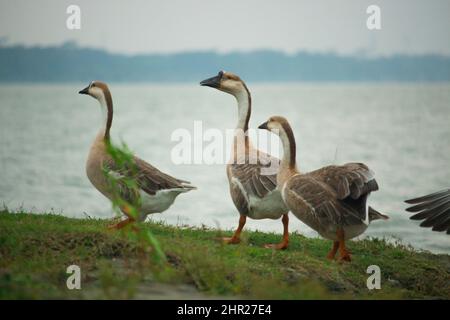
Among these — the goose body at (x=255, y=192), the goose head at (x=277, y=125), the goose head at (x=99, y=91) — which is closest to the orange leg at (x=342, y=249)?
the goose body at (x=255, y=192)

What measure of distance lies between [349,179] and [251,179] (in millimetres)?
1305

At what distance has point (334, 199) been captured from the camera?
8789 millimetres

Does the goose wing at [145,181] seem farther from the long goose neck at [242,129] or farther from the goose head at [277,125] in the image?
the goose head at [277,125]

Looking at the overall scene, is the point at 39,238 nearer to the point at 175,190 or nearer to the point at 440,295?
the point at 175,190

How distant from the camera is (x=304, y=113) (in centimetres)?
7025

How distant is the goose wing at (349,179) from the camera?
28.4 feet

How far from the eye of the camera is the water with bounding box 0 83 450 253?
19688mm

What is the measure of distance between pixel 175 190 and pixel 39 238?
1820mm

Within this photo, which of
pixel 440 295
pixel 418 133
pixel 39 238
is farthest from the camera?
pixel 418 133

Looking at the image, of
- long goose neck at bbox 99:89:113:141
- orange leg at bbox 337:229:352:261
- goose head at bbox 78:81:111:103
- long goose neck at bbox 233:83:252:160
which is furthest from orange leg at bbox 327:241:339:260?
goose head at bbox 78:81:111:103

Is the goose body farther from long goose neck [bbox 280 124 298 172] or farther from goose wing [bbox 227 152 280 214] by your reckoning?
long goose neck [bbox 280 124 298 172]

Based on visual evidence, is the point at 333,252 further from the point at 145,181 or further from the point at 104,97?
the point at 104,97

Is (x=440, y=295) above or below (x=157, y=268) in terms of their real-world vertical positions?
below
